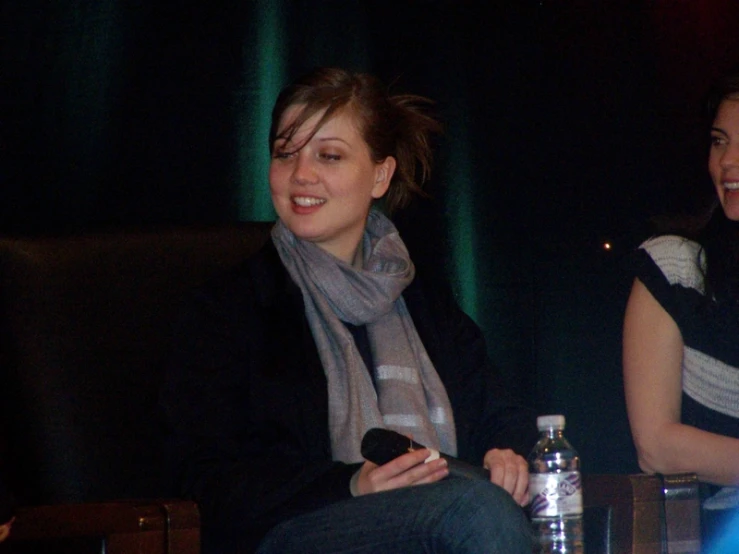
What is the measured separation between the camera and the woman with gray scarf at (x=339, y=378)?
4.66 feet

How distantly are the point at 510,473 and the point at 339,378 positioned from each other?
12.5 inches

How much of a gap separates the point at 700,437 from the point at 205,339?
80 centimetres

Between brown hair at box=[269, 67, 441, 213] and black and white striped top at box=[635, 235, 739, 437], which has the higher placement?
brown hair at box=[269, 67, 441, 213]

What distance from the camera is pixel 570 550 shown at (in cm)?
158

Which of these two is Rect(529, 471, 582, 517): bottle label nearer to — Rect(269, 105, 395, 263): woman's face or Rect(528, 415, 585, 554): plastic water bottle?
Rect(528, 415, 585, 554): plastic water bottle

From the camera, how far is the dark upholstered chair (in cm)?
161

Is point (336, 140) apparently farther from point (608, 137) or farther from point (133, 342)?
point (608, 137)

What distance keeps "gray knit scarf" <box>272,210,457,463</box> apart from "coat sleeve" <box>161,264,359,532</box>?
0.06 meters

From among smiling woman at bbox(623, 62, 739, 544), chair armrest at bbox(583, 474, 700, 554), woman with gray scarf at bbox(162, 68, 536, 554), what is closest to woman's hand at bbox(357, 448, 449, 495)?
woman with gray scarf at bbox(162, 68, 536, 554)

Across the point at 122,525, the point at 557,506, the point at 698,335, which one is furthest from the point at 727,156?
the point at 122,525

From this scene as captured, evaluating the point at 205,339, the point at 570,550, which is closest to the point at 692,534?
the point at 570,550

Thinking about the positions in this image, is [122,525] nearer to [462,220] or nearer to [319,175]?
[319,175]

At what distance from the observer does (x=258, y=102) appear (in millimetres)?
2283

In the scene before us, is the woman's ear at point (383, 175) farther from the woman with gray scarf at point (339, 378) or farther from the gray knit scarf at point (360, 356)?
the gray knit scarf at point (360, 356)
